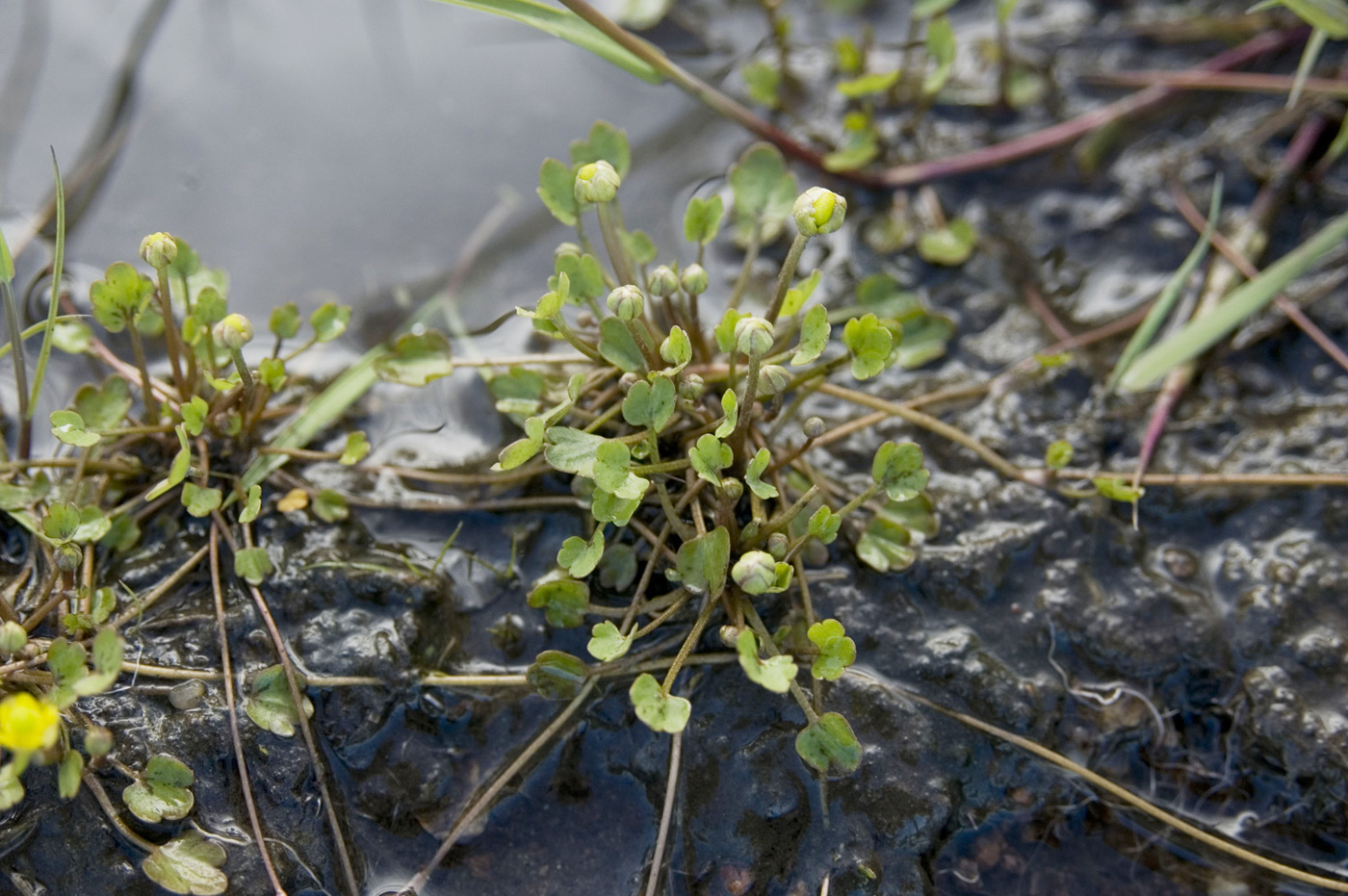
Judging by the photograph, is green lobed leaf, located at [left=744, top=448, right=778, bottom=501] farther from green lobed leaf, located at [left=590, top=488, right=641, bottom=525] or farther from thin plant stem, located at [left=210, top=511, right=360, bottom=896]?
thin plant stem, located at [left=210, top=511, right=360, bottom=896]

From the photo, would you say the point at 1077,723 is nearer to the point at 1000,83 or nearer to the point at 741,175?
the point at 741,175

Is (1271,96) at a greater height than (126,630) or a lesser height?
lesser

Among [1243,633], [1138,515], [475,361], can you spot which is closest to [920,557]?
[1138,515]

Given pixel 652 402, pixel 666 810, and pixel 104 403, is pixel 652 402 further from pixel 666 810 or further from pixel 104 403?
pixel 104 403

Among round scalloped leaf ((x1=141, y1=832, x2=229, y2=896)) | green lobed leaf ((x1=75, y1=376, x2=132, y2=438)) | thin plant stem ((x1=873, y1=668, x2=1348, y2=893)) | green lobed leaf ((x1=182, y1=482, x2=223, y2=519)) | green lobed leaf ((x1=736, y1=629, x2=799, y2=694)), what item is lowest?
thin plant stem ((x1=873, y1=668, x2=1348, y2=893))

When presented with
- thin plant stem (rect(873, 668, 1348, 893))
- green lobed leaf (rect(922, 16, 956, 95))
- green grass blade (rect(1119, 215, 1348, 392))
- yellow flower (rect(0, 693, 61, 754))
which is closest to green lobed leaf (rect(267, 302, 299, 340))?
yellow flower (rect(0, 693, 61, 754))

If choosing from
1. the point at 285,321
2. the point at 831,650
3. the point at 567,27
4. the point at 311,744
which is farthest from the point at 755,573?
the point at 567,27
